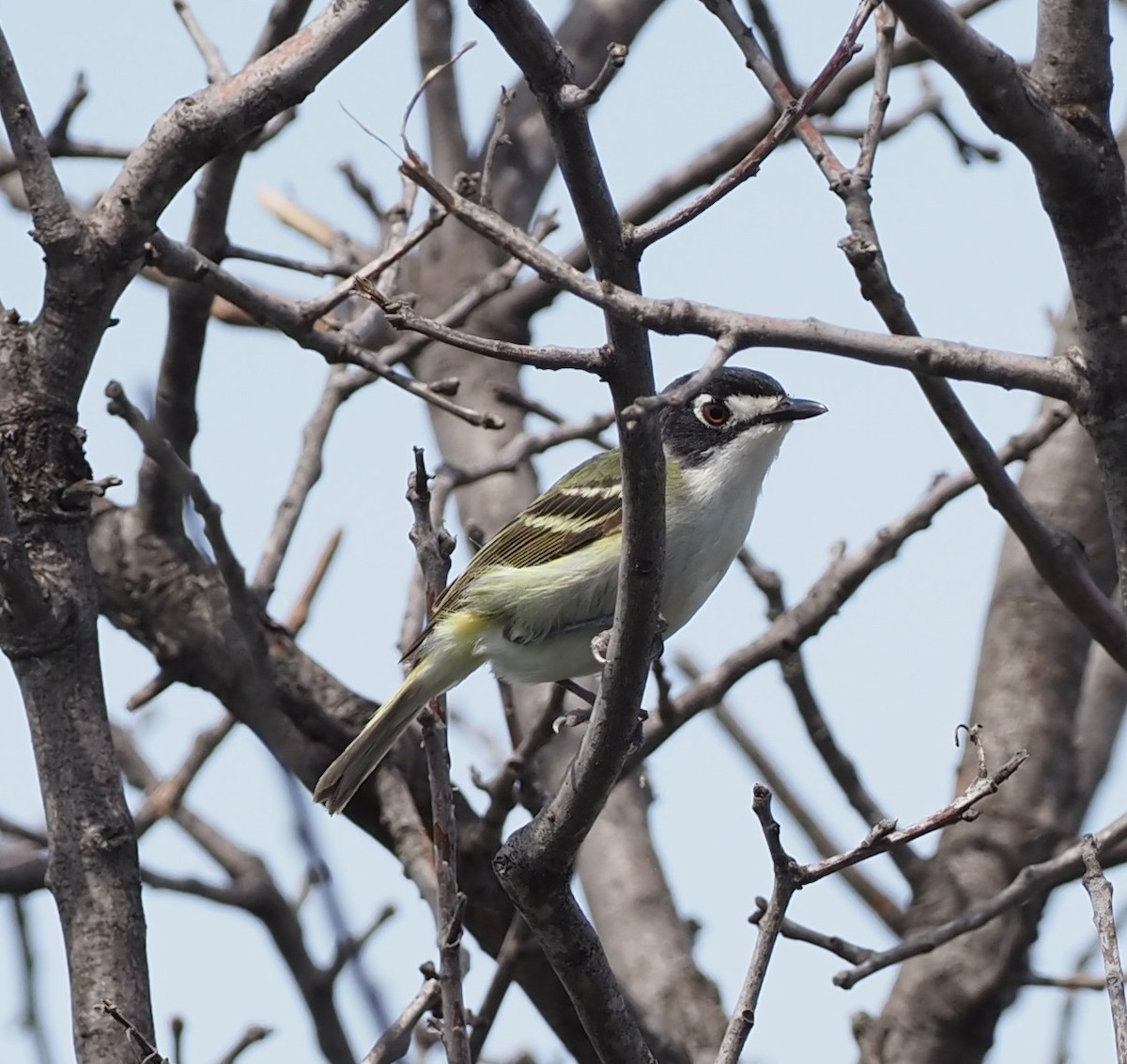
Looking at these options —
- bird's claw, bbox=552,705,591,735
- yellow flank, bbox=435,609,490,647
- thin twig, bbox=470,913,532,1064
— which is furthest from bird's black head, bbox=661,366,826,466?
thin twig, bbox=470,913,532,1064

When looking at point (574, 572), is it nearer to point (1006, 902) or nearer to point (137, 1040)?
point (1006, 902)

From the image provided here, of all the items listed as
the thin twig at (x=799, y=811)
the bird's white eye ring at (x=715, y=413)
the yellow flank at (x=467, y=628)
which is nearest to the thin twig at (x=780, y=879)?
the yellow flank at (x=467, y=628)

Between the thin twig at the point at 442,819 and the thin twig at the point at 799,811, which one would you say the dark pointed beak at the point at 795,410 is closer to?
the thin twig at the point at 799,811

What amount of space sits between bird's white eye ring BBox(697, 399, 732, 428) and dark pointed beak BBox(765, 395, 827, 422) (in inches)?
5.9

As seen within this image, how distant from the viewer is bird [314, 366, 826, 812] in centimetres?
516

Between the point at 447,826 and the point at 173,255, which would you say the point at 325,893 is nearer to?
the point at 447,826

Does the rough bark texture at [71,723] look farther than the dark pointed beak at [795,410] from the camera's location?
No

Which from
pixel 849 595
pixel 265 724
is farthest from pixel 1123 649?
pixel 265 724

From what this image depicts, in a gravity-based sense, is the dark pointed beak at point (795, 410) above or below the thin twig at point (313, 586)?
below

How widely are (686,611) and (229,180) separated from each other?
2.14 m

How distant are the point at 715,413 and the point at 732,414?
0.06 meters

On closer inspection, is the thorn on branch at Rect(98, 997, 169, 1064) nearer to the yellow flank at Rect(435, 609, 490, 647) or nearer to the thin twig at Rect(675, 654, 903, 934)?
the yellow flank at Rect(435, 609, 490, 647)

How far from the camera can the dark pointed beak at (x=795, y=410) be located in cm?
565

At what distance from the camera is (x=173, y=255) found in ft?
15.1
